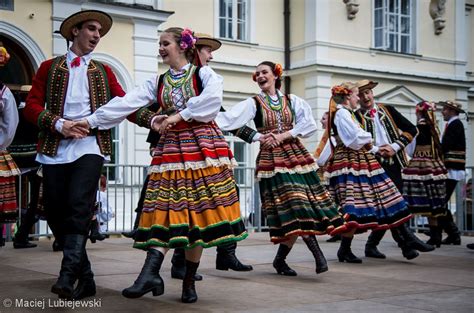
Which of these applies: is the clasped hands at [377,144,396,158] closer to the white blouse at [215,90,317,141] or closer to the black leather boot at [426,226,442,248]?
the white blouse at [215,90,317,141]

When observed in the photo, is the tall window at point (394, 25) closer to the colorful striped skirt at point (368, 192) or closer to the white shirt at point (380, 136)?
the white shirt at point (380, 136)

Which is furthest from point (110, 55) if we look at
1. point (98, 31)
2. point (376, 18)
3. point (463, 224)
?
point (98, 31)

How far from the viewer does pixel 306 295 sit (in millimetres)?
5898

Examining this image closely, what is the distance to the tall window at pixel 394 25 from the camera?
74.4 ft

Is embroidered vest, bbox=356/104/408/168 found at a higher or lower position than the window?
lower

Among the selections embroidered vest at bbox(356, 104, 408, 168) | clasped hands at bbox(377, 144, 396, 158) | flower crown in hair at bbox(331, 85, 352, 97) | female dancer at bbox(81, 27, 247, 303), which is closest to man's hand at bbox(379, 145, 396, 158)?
clasped hands at bbox(377, 144, 396, 158)

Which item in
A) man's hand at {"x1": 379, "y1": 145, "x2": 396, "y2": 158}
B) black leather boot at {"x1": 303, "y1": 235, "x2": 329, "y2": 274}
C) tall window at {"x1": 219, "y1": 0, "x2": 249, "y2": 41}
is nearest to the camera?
black leather boot at {"x1": 303, "y1": 235, "x2": 329, "y2": 274}

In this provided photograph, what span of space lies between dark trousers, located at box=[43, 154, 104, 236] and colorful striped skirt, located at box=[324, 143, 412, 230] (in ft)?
11.0

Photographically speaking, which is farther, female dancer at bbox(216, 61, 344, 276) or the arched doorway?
the arched doorway

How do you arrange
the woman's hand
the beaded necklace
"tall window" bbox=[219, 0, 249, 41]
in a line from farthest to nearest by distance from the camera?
1. "tall window" bbox=[219, 0, 249, 41]
2. the beaded necklace
3. the woman's hand

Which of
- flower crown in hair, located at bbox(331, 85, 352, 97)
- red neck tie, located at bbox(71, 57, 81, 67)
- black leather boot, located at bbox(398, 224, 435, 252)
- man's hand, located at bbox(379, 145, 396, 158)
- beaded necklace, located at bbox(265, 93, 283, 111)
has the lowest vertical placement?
black leather boot, located at bbox(398, 224, 435, 252)

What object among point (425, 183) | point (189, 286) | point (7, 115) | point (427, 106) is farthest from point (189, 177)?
point (425, 183)

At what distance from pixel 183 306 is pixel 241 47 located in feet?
51.9

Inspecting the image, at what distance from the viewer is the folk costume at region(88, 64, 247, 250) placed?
542 centimetres
